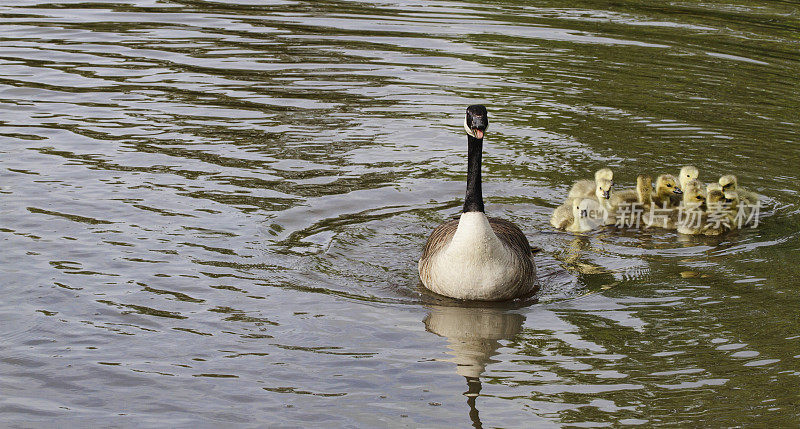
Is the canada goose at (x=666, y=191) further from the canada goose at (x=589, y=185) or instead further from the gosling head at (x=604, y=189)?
the gosling head at (x=604, y=189)

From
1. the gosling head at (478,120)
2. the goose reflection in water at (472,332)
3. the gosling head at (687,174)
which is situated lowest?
the goose reflection in water at (472,332)

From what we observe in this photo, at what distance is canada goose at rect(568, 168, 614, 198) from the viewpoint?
10859 millimetres

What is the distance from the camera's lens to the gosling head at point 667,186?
11148mm

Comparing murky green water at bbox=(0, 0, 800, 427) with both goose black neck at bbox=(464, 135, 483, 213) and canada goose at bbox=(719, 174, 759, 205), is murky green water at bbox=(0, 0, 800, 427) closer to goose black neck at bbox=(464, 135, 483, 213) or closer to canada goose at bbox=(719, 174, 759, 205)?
canada goose at bbox=(719, 174, 759, 205)

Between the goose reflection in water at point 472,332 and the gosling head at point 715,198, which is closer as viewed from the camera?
the goose reflection in water at point 472,332

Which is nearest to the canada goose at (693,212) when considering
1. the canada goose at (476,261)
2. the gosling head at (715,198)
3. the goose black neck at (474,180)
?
the gosling head at (715,198)

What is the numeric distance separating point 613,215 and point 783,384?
400cm

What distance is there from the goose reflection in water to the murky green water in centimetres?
3

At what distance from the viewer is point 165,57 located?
16984 millimetres

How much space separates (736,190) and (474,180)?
3.44 m

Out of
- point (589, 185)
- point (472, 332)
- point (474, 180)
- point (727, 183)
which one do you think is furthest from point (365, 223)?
point (727, 183)

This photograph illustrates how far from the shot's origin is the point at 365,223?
1079 centimetres

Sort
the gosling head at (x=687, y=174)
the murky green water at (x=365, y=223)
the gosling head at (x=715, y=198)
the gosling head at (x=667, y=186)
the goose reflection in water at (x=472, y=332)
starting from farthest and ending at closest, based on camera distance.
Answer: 1. the gosling head at (x=687, y=174)
2. the gosling head at (x=667, y=186)
3. the gosling head at (x=715, y=198)
4. the goose reflection in water at (x=472, y=332)
5. the murky green water at (x=365, y=223)

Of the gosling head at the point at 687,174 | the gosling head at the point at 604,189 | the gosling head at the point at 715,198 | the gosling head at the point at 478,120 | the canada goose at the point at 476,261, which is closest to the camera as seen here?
the canada goose at the point at 476,261
